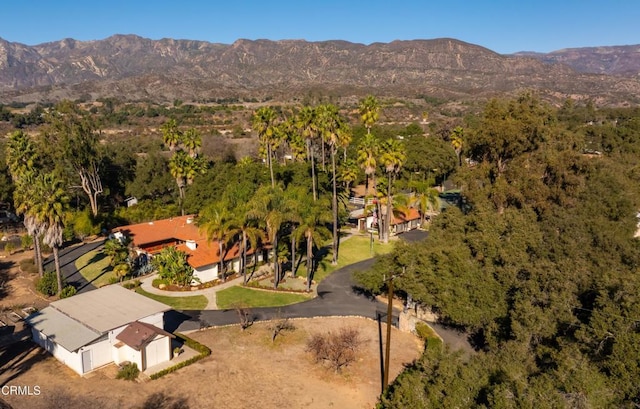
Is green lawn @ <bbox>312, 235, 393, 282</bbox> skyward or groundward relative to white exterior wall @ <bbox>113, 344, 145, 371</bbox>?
groundward

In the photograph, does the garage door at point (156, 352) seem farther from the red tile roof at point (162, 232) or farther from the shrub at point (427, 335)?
the red tile roof at point (162, 232)

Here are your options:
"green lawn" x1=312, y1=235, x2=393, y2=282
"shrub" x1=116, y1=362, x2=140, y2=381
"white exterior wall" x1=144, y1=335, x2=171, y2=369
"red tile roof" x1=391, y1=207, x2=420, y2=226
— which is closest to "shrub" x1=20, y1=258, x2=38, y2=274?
"shrub" x1=116, y1=362, x2=140, y2=381

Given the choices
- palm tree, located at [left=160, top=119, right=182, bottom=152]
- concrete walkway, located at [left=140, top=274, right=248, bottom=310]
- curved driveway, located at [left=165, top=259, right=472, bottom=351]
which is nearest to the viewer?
curved driveway, located at [left=165, top=259, right=472, bottom=351]

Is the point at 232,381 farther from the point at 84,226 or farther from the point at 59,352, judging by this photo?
the point at 84,226

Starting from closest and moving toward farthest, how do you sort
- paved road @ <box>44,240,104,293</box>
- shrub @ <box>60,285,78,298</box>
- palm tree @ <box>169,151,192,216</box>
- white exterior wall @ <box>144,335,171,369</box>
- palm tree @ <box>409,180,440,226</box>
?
white exterior wall @ <box>144,335,171,369</box> → shrub @ <box>60,285,78,298</box> → paved road @ <box>44,240,104,293</box> → palm tree @ <box>169,151,192,216</box> → palm tree @ <box>409,180,440,226</box>

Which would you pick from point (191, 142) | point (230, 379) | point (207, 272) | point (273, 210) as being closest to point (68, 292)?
point (207, 272)

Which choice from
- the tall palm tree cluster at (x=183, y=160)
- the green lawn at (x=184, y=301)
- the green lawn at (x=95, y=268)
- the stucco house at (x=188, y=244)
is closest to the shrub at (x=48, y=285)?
the green lawn at (x=95, y=268)

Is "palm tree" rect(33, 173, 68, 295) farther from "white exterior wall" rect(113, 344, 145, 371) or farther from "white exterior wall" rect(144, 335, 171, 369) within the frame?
"white exterior wall" rect(144, 335, 171, 369)
